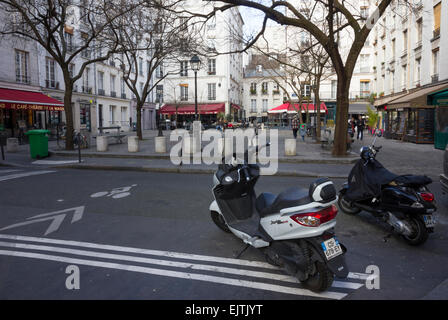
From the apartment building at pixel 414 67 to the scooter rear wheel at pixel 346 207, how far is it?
11.5 metres

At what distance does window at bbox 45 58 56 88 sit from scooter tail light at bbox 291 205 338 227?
27.4 metres

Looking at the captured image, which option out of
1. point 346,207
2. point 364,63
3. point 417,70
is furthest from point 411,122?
point 364,63

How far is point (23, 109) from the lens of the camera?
22250 mm

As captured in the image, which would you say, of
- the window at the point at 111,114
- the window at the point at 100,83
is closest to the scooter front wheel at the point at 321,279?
the window at the point at 100,83

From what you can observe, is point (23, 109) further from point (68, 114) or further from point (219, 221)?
point (219, 221)

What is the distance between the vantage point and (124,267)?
366cm

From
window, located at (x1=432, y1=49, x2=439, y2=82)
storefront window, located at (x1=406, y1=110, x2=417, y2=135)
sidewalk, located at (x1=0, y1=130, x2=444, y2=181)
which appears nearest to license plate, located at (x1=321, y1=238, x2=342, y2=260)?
sidewalk, located at (x1=0, y1=130, x2=444, y2=181)

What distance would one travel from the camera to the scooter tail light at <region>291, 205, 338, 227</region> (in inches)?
121

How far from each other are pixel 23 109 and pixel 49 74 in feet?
17.0

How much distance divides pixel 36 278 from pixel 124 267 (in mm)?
856
